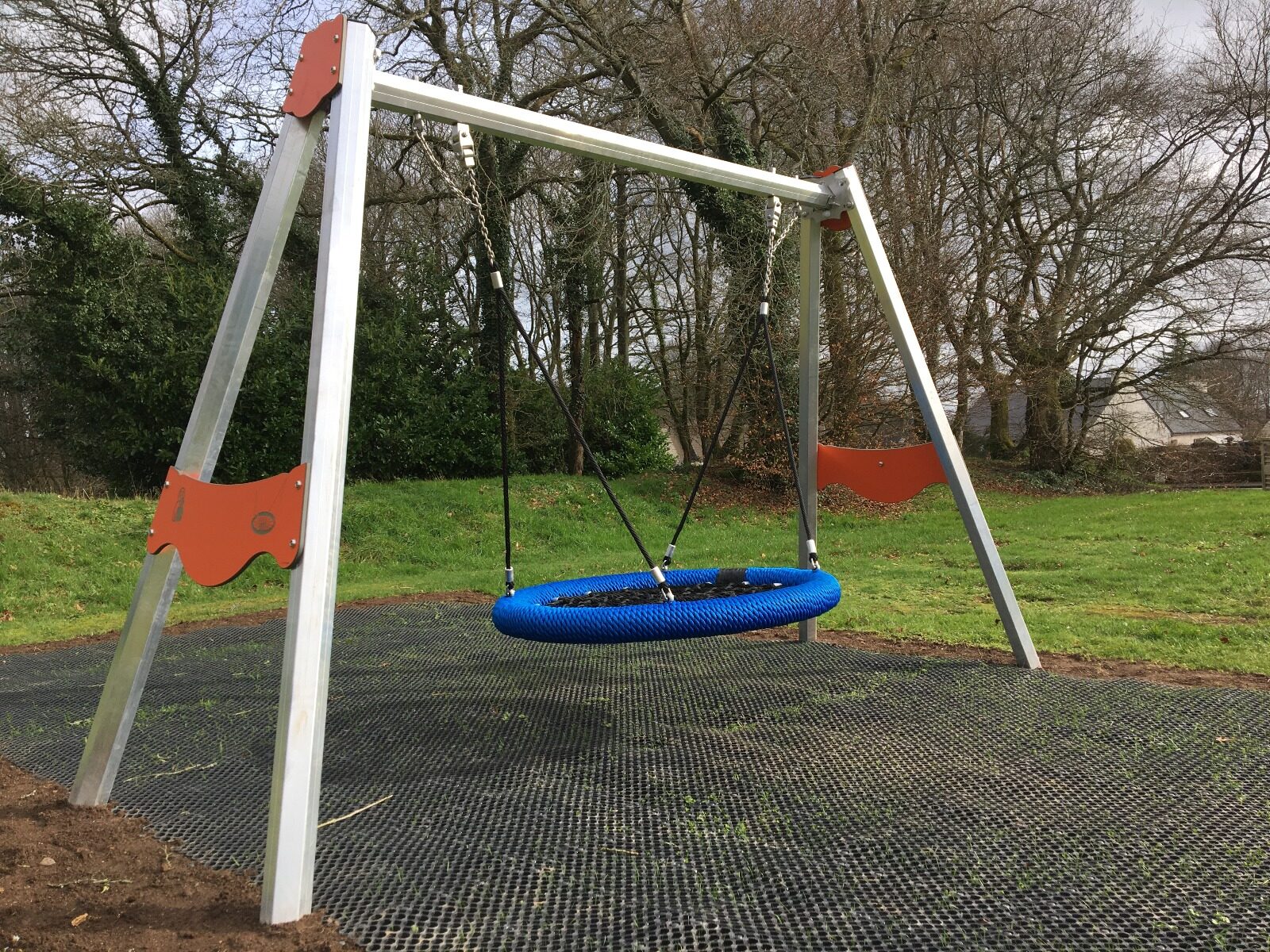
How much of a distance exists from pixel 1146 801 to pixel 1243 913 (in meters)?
0.53

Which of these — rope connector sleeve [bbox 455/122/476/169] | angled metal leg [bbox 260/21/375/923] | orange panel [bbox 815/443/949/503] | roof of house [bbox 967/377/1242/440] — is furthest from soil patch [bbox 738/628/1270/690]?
roof of house [bbox 967/377/1242/440]

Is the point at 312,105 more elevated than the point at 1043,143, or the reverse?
the point at 1043,143

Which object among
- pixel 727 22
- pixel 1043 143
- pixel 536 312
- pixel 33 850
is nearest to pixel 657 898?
pixel 33 850

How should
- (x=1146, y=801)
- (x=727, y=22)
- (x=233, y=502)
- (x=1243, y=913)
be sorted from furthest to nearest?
(x=727, y=22) < (x=1146, y=801) < (x=233, y=502) < (x=1243, y=913)

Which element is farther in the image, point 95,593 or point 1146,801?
point 95,593

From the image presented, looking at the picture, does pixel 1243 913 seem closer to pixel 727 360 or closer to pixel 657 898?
pixel 657 898

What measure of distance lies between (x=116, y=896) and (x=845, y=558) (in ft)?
22.7

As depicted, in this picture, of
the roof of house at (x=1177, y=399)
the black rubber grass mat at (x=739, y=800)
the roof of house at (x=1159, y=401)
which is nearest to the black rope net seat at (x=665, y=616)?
the black rubber grass mat at (x=739, y=800)

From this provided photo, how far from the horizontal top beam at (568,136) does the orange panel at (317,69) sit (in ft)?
0.48

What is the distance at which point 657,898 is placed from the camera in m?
1.65

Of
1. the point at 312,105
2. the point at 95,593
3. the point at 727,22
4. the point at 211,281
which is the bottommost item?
the point at 95,593

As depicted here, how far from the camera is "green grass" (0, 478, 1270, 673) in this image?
185 inches

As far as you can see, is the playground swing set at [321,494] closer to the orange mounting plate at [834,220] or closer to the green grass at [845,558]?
the orange mounting plate at [834,220]

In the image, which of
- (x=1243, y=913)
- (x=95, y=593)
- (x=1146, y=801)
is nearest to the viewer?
(x=1243, y=913)
